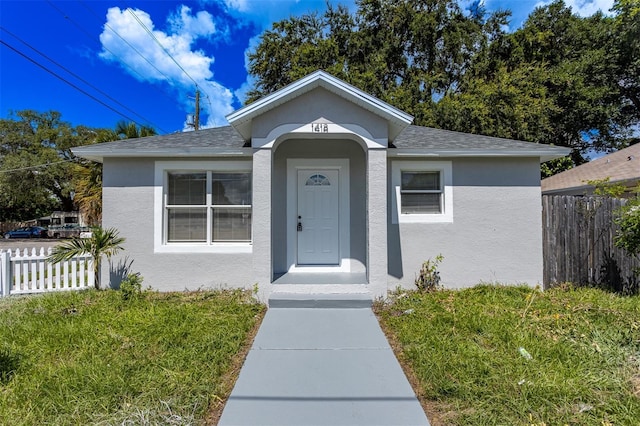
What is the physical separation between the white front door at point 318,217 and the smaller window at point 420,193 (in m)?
1.54

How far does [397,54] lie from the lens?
19.5 meters

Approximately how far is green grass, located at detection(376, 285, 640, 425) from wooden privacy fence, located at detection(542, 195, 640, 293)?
0.74 metres

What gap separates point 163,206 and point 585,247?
924 cm

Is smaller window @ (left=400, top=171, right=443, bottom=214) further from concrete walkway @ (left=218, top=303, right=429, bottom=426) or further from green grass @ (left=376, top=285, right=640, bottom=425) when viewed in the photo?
concrete walkway @ (left=218, top=303, right=429, bottom=426)

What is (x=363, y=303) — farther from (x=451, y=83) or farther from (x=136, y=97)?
(x=136, y=97)

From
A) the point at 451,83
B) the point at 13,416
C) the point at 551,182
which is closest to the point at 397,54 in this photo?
the point at 451,83

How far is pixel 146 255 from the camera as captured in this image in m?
6.94

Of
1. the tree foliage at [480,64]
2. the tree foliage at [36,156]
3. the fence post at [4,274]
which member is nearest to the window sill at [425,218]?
the fence post at [4,274]

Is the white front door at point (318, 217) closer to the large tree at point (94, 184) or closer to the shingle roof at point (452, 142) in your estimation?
the shingle roof at point (452, 142)

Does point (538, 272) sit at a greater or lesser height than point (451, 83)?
lesser

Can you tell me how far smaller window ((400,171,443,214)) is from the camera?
23.4 feet

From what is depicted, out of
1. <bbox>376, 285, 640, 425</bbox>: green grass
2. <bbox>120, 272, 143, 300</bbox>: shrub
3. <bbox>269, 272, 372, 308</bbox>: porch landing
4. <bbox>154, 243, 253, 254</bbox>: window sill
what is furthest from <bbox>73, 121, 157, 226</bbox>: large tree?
<bbox>376, 285, 640, 425</bbox>: green grass

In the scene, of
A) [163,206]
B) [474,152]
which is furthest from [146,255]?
[474,152]

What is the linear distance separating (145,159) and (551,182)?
49.6ft
